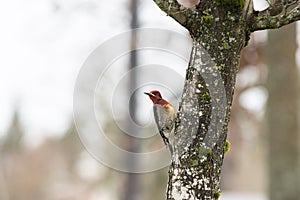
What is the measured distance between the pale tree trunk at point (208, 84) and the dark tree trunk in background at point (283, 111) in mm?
5185

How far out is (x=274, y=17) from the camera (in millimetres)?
2654

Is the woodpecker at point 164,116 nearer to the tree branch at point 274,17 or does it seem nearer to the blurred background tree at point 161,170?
the tree branch at point 274,17

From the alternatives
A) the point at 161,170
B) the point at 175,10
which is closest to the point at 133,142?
the point at 161,170

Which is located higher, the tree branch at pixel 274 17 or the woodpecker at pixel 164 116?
the tree branch at pixel 274 17

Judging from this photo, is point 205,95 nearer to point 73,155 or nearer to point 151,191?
point 151,191

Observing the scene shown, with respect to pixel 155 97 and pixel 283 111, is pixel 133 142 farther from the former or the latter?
pixel 155 97

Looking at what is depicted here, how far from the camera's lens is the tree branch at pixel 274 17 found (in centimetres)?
264

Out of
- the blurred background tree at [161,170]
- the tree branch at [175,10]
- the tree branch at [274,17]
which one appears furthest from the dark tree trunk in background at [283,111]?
the tree branch at [175,10]

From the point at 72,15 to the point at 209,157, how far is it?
831 centimetres

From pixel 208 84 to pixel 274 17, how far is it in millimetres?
384

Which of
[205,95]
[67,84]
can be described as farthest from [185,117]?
[67,84]

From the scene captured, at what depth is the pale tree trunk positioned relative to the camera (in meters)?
2.52

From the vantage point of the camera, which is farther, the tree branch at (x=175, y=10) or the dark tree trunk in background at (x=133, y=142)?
the dark tree trunk in background at (x=133, y=142)

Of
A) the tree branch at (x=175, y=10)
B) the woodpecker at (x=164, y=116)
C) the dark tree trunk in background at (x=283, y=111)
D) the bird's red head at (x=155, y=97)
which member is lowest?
the woodpecker at (x=164, y=116)
